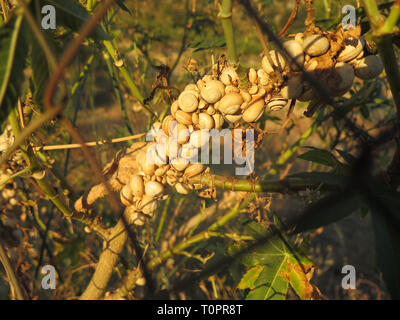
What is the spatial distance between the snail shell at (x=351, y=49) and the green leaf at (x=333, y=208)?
17cm

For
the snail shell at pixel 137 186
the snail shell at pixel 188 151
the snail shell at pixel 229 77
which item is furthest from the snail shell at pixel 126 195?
the snail shell at pixel 229 77

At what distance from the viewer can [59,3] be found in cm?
33

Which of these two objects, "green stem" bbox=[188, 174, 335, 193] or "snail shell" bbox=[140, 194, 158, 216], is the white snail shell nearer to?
"green stem" bbox=[188, 174, 335, 193]

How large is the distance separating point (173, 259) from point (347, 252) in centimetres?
87

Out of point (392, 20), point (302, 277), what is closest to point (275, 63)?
point (392, 20)

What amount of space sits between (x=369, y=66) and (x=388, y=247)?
0.72 ft

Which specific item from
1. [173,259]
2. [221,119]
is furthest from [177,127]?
[173,259]

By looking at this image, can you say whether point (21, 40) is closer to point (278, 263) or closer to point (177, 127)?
point (177, 127)

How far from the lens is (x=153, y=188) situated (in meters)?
0.46

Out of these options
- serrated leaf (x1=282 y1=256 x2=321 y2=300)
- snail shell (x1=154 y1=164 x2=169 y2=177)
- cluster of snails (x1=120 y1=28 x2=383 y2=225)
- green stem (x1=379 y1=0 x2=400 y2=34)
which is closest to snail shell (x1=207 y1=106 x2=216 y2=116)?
cluster of snails (x1=120 y1=28 x2=383 y2=225)

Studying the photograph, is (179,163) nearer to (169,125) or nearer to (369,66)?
(169,125)

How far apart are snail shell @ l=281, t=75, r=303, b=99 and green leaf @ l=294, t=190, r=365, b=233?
137 millimetres

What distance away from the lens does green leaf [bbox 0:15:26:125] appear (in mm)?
263

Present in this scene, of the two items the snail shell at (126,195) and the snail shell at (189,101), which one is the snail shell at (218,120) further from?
the snail shell at (126,195)
